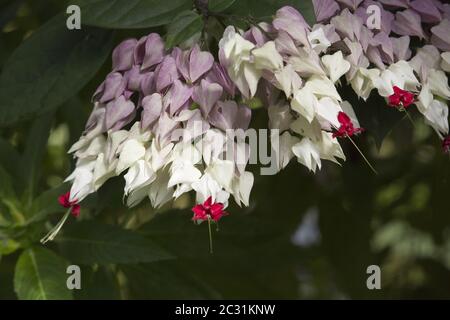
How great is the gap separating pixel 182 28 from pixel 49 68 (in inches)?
8.3

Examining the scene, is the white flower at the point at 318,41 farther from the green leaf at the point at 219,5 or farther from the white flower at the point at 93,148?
the white flower at the point at 93,148

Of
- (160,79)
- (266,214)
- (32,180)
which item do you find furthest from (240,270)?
(160,79)

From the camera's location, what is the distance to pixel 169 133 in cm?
72

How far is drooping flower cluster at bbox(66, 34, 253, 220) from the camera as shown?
72 centimetres

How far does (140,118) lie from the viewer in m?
0.80

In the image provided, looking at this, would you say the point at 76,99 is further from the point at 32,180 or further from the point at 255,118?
the point at 255,118

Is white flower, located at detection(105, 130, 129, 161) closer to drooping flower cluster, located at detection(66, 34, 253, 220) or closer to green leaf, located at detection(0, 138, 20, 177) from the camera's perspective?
drooping flower cluster, located at detection(66, 34, 253, 220)

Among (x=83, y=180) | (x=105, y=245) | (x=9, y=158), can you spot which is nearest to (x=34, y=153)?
(x=9, y=158)

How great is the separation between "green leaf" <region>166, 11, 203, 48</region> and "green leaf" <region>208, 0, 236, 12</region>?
0.06 feet

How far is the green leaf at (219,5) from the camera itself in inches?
30.2

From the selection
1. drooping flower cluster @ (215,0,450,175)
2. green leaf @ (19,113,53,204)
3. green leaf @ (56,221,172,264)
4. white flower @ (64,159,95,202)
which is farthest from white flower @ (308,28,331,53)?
green leaf @ (19,113,53,204)

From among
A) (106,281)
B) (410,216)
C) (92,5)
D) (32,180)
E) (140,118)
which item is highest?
(92,5)

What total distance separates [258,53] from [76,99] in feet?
1.49

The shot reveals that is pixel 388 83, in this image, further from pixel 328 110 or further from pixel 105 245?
pixel 105 245
